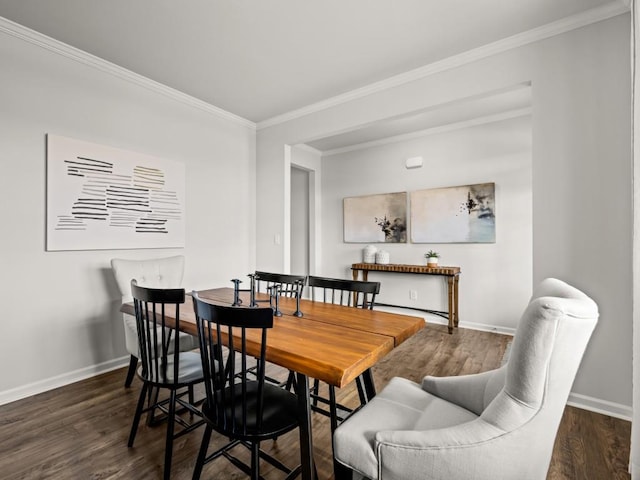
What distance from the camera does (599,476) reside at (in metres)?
1.58

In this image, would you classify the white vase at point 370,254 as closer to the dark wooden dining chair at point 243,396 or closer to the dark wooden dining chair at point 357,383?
the dark wooden dining chair at point 357,383

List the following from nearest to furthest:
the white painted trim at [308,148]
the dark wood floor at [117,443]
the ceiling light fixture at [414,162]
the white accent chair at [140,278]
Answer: the dark wood floor at [117,443], the white accent chair at [140,278], the ceiling light fixture at [414,162], the white painted trim at [308,148]

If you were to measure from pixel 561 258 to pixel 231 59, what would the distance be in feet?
9.75

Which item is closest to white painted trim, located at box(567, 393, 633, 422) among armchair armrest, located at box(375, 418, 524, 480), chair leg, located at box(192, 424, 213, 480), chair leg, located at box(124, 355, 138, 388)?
armchair armrest, located at box(375, 418, 524, 480)

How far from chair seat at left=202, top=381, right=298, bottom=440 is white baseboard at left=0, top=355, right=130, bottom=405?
6.25 feet

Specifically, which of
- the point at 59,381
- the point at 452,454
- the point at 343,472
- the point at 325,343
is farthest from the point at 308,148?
the point at 452,454

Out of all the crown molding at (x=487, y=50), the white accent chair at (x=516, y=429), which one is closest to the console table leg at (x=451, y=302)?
the crown molding at (x=487, y=50)

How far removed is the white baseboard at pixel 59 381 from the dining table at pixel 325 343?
116cm

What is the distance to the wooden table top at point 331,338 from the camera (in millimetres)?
1158

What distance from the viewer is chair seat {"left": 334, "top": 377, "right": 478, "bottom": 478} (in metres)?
1.08

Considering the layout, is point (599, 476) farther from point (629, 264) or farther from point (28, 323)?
point (28, 323)

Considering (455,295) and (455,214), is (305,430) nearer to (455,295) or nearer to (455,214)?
(455,295)

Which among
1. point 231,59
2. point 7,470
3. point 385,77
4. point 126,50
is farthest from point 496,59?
point 7,470

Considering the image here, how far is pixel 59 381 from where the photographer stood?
8.18 feet
